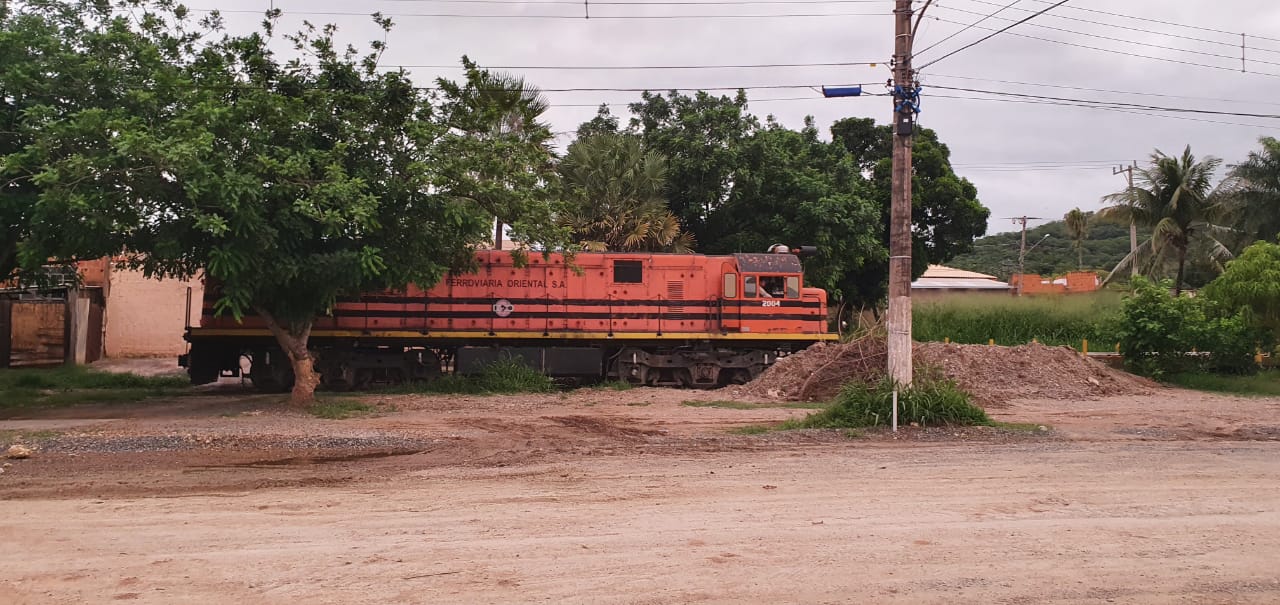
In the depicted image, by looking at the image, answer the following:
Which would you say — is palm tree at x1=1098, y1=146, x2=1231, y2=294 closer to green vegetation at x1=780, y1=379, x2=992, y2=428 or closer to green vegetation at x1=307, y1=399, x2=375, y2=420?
green vegetation at x1=780, y1=379, x2=992, y2=428

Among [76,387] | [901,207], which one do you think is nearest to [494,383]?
[76,387]

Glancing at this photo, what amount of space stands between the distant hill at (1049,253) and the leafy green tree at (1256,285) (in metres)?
56.6

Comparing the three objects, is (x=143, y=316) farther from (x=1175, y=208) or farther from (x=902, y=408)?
(x=1175, y=208)

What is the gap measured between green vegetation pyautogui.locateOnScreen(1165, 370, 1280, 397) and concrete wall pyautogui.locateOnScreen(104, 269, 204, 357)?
29710mm

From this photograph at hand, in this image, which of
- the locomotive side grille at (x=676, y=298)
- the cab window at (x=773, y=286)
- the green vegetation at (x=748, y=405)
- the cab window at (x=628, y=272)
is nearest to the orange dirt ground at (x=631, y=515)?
the green vegetation at (x=748, y=405)

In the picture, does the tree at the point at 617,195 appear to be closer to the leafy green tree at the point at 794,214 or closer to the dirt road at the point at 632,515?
the leafy green tree at the point at 794,214

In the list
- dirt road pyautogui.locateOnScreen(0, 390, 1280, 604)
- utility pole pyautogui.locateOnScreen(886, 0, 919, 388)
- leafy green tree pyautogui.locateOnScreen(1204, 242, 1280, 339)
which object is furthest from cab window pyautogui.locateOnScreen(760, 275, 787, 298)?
leafy green tree pyautogui.locateOnScreen(1204, 242, 1280, 339)

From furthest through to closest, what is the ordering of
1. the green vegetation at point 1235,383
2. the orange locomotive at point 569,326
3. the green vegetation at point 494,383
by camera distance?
the green vegetation at point 1235,383
the orange locomotive at point 569,326
the green vegetation at point 494,383

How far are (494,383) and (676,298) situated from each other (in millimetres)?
4965

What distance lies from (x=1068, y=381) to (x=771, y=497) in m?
15.4

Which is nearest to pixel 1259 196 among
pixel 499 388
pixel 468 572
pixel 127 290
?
pixel 499 388

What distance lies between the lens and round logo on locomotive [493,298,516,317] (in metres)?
21.4

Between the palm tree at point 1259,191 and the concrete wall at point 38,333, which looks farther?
the palm tree at point 1259,191

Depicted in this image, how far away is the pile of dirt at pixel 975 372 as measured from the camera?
63.0ft
